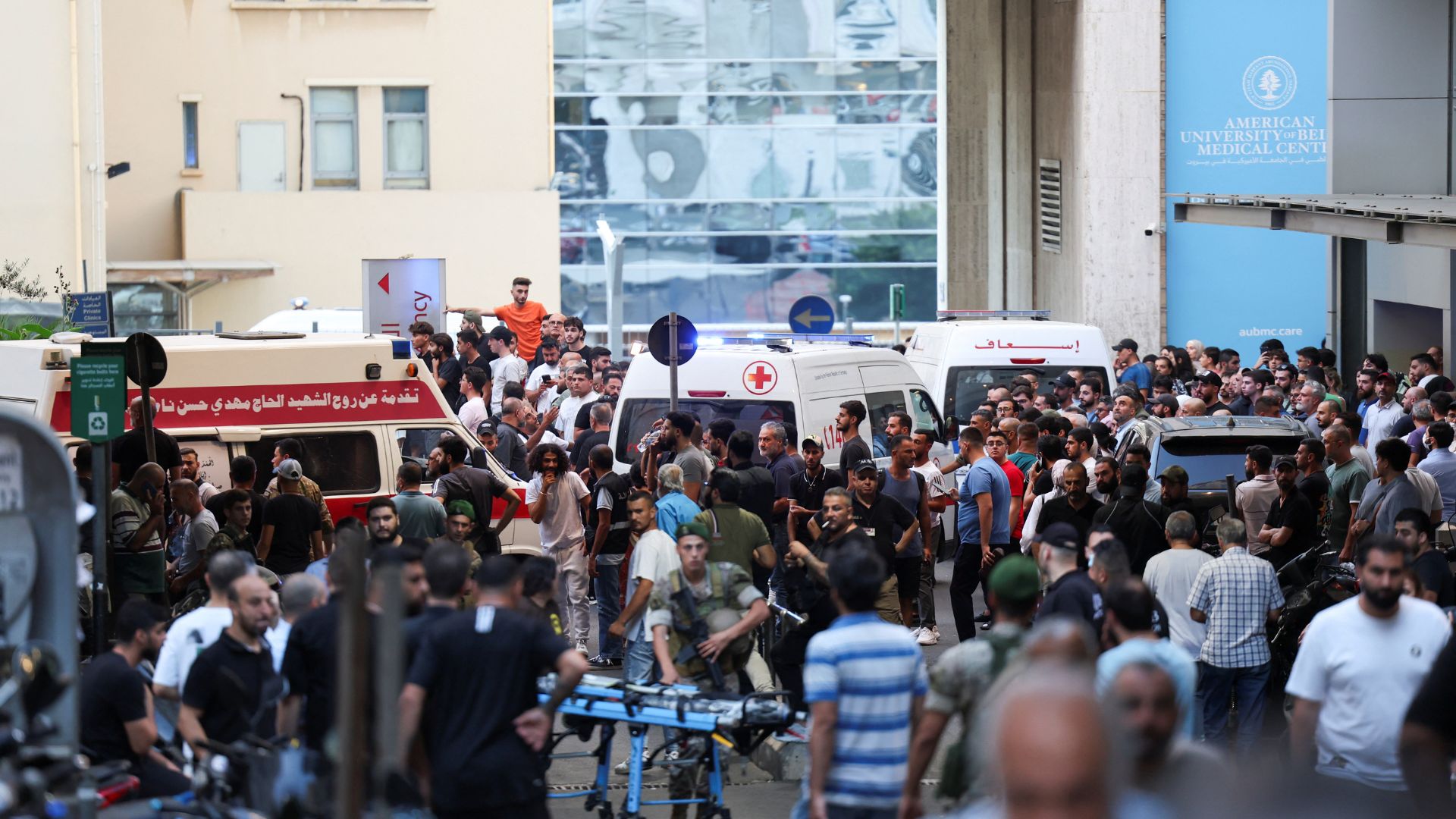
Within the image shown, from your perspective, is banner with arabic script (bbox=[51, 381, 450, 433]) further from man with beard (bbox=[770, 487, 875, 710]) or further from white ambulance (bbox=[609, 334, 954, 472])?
man with beard (bbox=[770, 487, 875, 710])

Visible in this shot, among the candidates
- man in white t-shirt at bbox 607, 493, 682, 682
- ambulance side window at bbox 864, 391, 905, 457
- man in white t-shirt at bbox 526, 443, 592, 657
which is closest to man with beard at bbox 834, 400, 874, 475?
ambulance side window at bbox 864, 391, 905, 457

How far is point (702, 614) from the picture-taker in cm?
1001

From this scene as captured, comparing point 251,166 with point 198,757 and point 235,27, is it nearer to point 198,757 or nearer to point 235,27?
point 235,27

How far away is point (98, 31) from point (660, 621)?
24.6 meters

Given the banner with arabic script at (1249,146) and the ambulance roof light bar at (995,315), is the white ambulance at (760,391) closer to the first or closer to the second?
the ambulance roof light bar at (995,315)

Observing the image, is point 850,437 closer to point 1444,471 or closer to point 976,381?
point 1444,471

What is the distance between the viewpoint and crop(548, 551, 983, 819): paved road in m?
10.5

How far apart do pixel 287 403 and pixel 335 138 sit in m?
27.6

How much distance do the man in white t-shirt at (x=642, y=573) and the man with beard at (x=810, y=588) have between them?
30.1 inches

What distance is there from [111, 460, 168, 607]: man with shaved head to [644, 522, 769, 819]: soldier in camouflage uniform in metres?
4.18

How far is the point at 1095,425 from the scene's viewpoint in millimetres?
16172

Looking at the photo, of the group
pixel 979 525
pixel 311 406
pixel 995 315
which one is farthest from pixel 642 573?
pixel 995 315

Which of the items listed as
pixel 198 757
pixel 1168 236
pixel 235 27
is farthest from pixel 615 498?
pixel 235 27

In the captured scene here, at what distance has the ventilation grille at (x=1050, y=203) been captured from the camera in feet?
112
